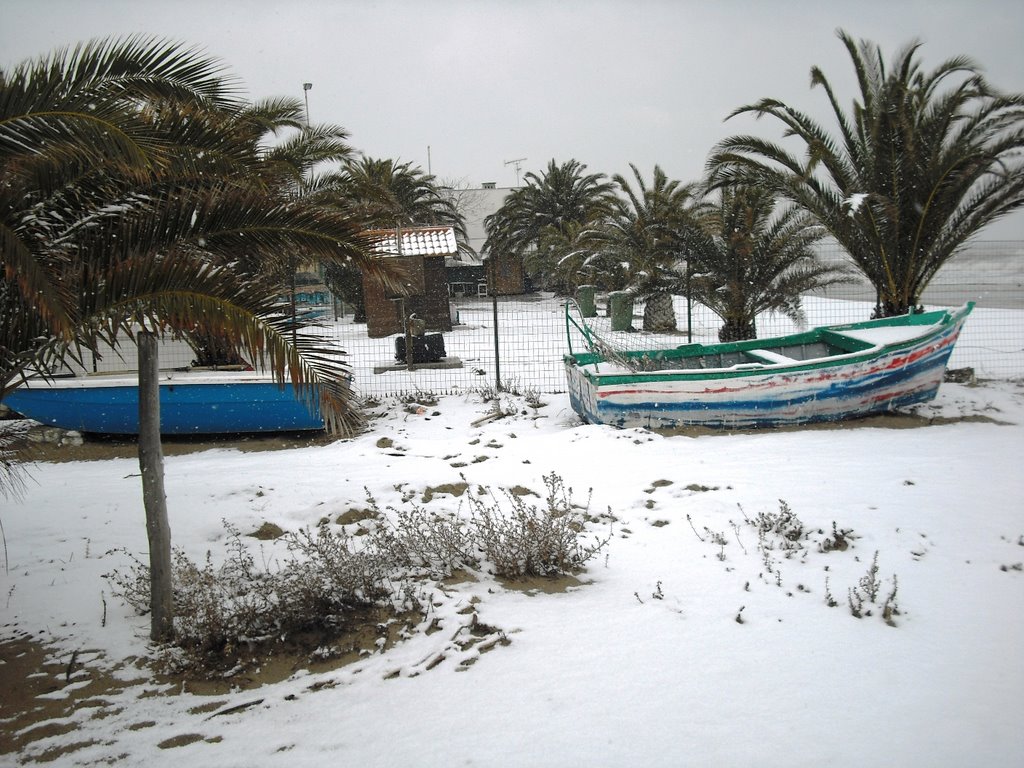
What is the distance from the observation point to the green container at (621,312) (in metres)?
19.5

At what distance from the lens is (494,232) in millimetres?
34500

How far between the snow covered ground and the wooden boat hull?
36.9 inches

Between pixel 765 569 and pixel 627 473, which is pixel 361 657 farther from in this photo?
pixel 627 473

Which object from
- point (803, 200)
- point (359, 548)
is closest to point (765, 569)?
point (359, 548)

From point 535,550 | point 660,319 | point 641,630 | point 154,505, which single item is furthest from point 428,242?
point 641,630

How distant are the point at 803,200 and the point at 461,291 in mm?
26887

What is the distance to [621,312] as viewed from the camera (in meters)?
19.8

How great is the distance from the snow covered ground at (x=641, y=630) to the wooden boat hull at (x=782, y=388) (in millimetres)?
936

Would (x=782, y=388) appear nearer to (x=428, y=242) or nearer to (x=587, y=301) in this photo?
(x=428, y=242)

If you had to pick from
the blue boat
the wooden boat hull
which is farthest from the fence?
the wooden boat hull

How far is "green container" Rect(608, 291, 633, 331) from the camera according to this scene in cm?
1950

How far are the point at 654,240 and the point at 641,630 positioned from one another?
1029 centimetres

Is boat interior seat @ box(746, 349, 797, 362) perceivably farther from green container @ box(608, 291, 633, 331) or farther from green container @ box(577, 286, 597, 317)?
green container @ box(577, 286, 597, 317)

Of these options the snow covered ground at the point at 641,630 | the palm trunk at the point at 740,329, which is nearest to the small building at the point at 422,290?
the palm trunk at the point at 740,329
